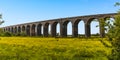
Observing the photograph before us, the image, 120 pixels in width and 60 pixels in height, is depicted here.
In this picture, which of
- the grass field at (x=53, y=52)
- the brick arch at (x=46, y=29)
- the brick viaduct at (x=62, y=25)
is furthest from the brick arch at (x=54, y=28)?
the grass field at (x=53, y=52)

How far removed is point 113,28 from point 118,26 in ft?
0.92

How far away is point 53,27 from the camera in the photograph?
68375mm

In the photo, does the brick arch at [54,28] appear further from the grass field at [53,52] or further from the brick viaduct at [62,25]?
the grass field at [53,52]

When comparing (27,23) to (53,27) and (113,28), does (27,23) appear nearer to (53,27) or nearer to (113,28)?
(53,27)

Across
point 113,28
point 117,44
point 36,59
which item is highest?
point 113,28

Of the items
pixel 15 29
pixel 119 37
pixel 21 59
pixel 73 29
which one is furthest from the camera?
pixel 15 29

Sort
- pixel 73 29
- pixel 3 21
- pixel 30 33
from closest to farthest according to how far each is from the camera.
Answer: pixel 3 21 → pixel 73 29 → pixel 30 33

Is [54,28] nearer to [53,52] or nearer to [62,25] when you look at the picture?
[62,25]

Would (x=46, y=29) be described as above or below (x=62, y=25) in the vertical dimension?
below

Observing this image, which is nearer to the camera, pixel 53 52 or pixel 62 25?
pixel 53 52

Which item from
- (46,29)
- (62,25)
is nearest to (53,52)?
(62,25)

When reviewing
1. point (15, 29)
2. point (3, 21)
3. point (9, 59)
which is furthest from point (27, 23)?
point (9, 59)

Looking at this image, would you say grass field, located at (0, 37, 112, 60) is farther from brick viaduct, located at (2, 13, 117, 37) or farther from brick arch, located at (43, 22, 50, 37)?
brick arch, located at (43, 22, 50, 37)

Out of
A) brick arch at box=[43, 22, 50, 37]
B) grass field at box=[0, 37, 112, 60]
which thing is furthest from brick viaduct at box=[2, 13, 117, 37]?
grass field at box=[0, 37, 112, 60]
